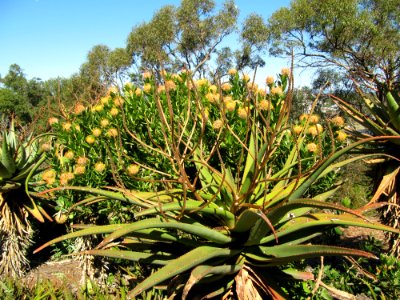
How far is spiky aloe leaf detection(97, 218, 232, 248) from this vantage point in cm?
213

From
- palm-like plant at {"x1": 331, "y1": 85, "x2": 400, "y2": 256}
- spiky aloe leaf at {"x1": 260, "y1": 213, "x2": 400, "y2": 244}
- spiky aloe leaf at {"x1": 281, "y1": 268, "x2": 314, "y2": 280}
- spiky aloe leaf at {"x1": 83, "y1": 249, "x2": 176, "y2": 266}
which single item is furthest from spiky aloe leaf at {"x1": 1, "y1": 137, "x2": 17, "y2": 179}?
palm-like plant at {"x1": 331, "y1": 85, "x2": 400, "y2": 256}

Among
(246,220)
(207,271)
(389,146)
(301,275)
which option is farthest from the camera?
(389,146)

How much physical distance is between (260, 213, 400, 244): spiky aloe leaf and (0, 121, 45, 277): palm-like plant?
3.39 m

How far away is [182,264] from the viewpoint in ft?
7.45

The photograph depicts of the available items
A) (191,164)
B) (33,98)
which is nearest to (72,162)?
(191,164)

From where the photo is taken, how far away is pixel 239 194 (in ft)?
9.00

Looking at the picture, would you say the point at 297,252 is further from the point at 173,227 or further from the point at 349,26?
the point at 349,26

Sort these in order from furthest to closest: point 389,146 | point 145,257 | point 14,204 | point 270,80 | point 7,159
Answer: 1. point 14,204
2. point 7,159
3. point 389,146
4. point 270,80
5. point 145,257

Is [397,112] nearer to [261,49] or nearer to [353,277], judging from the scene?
[353,277]

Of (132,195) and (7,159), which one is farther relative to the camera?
(7,159)

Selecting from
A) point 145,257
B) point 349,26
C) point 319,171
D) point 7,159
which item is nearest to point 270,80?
point 319,171

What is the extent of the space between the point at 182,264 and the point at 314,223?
2.64 feet

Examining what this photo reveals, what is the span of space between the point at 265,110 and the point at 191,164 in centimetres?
88

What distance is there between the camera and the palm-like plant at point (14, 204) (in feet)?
16.1
